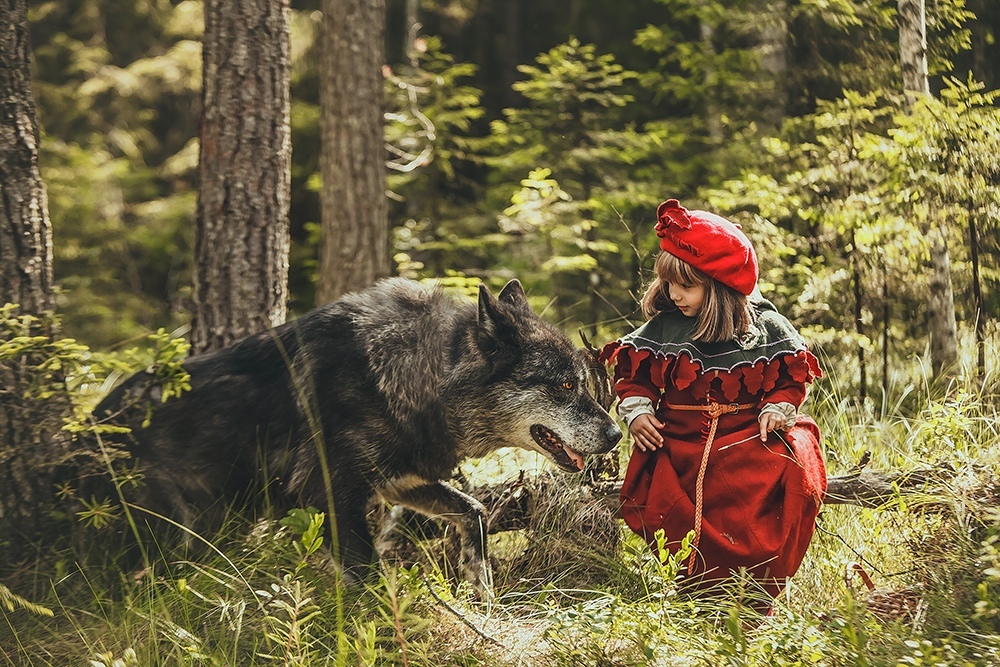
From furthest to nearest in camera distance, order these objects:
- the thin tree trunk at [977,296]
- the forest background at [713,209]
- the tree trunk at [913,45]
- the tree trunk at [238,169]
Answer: the tree trunk at [913,45]
the tree trunk at [238,169]
the thin tree trunk at [977,296]
the forest background at [713,209]

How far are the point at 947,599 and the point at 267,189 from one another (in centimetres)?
456

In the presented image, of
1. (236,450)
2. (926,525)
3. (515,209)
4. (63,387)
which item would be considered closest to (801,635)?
(926,525)

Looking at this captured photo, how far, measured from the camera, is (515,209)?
820 cm

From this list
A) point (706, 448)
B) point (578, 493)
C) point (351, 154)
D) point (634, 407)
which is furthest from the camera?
point (351, 154)

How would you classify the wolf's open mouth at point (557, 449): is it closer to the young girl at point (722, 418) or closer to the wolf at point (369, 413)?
the wolf at point (369, 413)

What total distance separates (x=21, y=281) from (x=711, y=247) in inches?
135

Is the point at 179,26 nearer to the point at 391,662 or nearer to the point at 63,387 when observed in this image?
the point at 63,387

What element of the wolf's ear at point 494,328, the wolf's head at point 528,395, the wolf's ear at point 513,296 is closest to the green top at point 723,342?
the wolf's head at point 528,395

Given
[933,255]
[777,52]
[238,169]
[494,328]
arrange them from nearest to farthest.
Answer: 1. [494,328]
2. [238,169]
3. [933,255]
4. [777,52]

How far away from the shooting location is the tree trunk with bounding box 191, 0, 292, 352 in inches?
220

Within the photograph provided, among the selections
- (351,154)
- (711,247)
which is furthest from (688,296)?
(351,154)

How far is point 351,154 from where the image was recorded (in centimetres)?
841

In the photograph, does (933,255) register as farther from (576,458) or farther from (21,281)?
(21,281)

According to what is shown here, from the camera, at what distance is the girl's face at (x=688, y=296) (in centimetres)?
368
